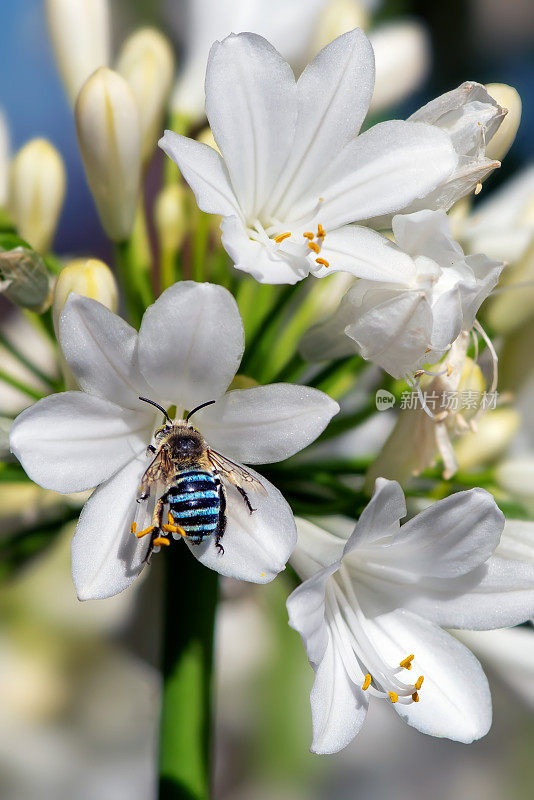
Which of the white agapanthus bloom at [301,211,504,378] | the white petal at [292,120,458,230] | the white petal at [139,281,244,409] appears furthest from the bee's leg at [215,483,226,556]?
the white petal at [292,120,458,230]

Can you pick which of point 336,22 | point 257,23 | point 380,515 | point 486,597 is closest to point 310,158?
point 380,515

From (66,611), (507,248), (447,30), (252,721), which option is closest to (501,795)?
(252,721)

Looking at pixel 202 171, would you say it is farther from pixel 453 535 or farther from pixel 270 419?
pixel 453 535

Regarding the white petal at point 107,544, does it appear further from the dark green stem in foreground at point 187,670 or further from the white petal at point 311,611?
the dark green stem in foreground at point 187,670

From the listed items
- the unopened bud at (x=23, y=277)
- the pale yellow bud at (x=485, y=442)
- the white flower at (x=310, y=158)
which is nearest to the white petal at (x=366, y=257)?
the white flower at (x=310, y=158)

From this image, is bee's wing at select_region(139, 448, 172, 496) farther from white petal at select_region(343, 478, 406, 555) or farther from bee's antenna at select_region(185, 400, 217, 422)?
white petal at select_region(343, 478, 406, 555)

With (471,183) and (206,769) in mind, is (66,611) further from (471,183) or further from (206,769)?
(471,183)
